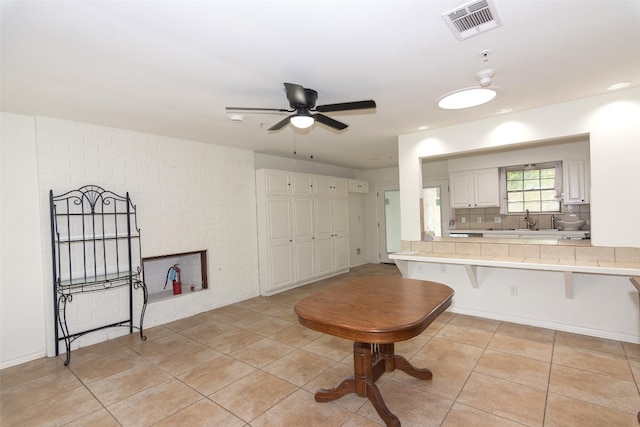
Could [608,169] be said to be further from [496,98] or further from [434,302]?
[434,302]

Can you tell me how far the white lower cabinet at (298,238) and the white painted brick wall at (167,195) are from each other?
26 centimetres

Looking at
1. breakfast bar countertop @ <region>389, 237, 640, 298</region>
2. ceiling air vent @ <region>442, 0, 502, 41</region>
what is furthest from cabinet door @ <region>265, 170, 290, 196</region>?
ceiling air vent @ <region>442, 0, 502, 41</region>

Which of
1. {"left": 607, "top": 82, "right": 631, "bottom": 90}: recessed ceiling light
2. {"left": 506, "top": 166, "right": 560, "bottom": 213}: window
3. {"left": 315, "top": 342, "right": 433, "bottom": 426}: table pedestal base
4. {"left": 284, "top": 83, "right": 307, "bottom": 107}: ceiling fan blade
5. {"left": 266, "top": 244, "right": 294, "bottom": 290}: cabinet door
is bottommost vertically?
{"left": 315, "top": 342, "right": 433, "bottom": 426}: table pedestal base

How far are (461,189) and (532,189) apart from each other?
1139 mm

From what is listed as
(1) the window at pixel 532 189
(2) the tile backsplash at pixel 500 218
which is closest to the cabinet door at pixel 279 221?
(2) the tile backsplash at pixel 500 218

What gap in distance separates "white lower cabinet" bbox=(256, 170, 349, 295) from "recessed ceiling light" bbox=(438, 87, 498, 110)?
9.87 ft

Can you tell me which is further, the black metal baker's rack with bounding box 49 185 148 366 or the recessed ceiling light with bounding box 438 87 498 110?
the black metal baker's rack with bounding box 49 185 148 366

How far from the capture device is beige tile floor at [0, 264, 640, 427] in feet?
6.88

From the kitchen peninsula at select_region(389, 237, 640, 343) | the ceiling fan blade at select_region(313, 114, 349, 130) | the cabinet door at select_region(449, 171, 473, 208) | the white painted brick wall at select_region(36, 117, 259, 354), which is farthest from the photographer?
the cabinet door at select_region(449, 171, 473, 208)

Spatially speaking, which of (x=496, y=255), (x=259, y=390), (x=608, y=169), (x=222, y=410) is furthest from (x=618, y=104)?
(x=222, y=410)

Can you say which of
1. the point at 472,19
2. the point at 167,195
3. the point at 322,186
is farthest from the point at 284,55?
the point at 322,186

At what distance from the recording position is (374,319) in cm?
184

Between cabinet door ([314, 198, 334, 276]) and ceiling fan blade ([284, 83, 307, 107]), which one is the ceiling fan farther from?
cabinet door ([314, 198, 334, 276])

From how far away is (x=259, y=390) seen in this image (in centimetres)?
244
